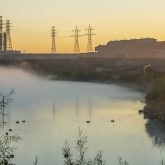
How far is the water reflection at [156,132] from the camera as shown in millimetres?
17425

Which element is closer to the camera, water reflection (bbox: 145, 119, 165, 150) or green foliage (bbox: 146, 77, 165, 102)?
water reflection (bbox: 145, 119, 165, 150)

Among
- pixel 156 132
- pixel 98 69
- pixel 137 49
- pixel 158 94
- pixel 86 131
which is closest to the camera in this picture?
pixel 156 132

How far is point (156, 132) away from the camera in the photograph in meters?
19.8

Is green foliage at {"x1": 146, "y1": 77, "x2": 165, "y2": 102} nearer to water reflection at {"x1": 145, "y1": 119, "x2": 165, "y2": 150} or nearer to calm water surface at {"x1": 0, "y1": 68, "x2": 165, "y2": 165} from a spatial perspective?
calm water surface at {"x1": 0, "y1": 68, "x2": 165, "y2": 165}

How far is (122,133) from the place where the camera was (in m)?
19.8

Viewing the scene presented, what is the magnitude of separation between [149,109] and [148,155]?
10351 mm

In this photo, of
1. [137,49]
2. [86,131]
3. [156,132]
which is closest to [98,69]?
[137,49]

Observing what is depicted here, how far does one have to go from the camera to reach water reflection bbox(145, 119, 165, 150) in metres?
17.4

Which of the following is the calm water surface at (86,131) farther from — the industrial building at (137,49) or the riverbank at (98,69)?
the industrial building at (137,49)

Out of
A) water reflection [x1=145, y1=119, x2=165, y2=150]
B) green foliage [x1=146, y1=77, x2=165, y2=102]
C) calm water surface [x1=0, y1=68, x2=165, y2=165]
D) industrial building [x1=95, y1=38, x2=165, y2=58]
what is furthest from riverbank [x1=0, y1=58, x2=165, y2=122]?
water reflection [x1=145, y1=119, x2=165, y2=150]

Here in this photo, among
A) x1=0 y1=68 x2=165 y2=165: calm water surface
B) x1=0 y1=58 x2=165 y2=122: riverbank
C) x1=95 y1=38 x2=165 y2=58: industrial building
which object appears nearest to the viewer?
x1=0 y1=68 x2=165 y2=165: calm water surface

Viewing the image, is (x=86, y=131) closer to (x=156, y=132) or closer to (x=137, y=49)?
(x=156, y=132)

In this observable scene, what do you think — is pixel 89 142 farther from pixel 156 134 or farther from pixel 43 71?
pixel 43 71

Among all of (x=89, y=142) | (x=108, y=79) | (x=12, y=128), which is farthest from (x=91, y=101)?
(x=108, y=79)
